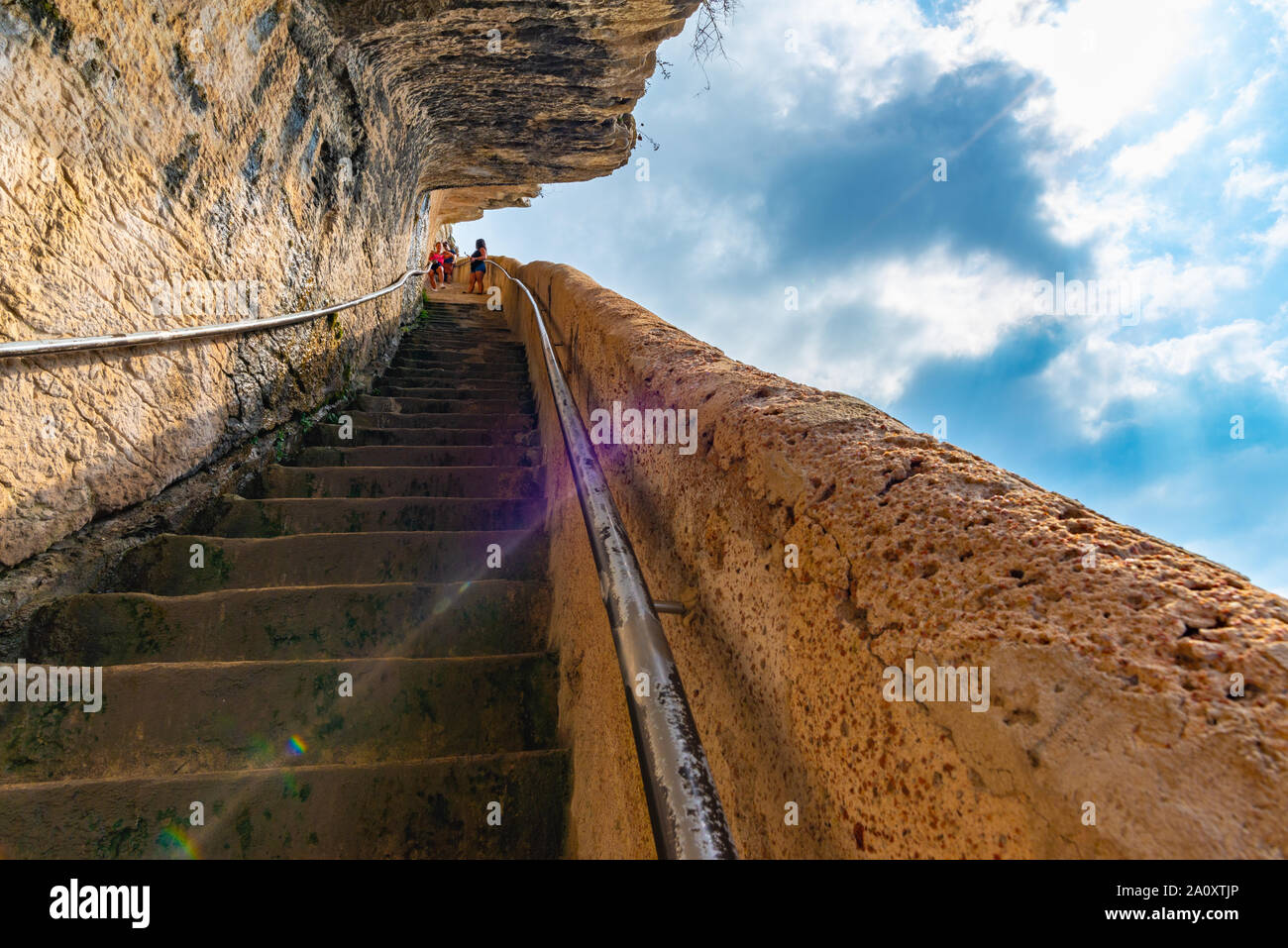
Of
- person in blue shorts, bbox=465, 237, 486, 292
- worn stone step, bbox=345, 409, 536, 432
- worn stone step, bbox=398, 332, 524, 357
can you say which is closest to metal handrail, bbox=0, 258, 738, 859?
worn stone step, bbox=345, 409, 536, 432

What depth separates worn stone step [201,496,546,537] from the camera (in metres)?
2.78

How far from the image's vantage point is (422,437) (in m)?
3.94

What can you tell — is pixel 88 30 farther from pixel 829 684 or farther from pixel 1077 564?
pixel 1077 564

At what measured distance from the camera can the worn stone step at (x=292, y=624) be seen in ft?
6.45

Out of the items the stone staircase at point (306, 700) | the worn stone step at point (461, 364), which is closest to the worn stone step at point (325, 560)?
the stone staircase at point (306, 700)

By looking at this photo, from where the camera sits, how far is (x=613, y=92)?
5496mm

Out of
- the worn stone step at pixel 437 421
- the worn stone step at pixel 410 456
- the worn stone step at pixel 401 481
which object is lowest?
the worn stone step at pixel 401 481

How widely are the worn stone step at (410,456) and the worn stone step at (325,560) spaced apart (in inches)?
37.7

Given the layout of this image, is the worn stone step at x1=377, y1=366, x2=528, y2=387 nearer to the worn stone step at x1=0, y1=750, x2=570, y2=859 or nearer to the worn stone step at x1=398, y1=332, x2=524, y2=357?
the worn stone step at x1=398, y1=332, x2=524, y2=357

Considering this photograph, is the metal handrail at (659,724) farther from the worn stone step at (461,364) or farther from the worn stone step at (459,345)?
the worn stone step at (459,345)

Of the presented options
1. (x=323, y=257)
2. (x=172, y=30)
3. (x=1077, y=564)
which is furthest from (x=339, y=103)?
(x=1077, y=564)

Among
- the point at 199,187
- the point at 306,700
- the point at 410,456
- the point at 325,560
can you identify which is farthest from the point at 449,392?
the point at 306,700

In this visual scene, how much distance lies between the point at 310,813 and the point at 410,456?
7.66ft

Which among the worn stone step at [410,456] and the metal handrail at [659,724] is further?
the worn stone step at [410,456]
